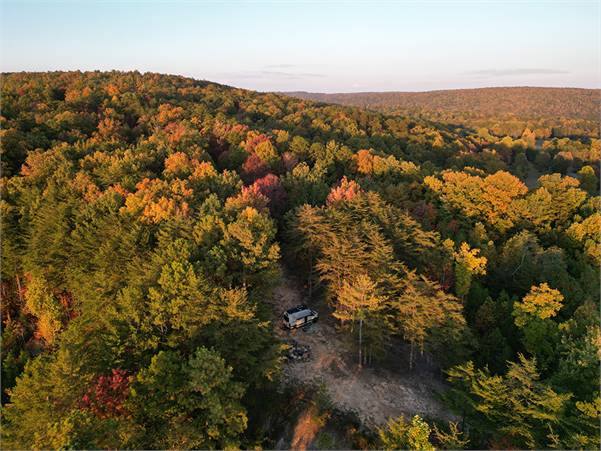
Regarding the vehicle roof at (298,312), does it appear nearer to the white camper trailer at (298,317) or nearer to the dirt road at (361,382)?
the white camper trailer at (298,317)

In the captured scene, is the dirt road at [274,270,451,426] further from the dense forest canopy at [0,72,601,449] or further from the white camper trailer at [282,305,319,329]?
the dense forest canopy at [0,72,601,449]

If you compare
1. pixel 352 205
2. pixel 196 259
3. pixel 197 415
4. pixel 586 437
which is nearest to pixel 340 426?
pixel 197 415

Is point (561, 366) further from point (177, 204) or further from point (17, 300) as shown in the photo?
point (17, 300)

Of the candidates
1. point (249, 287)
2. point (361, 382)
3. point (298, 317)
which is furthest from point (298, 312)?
point (361, 382)

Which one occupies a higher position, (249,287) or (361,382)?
(249,287)

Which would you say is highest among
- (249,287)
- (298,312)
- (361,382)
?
(249,287)

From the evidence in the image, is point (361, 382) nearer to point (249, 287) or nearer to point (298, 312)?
point (298, 312)

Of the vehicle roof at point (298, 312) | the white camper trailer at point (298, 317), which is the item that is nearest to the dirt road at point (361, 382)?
the white camper trailer at point (298, 317)
